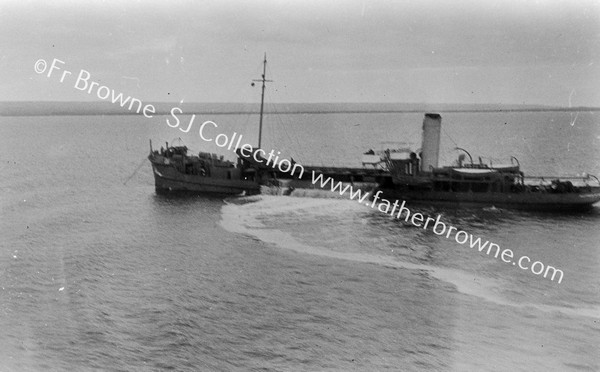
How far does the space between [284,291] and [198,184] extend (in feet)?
86.9

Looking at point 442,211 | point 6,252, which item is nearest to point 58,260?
point 6,252

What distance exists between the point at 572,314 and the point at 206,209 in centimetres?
2702

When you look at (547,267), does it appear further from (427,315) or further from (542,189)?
(542,189)

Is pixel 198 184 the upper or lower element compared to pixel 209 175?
lower

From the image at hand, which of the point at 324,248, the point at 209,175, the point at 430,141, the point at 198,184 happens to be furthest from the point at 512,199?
the point at 198,184

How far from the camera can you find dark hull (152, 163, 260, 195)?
48.0m

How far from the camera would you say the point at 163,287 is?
24.0 metres

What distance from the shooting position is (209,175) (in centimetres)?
4897

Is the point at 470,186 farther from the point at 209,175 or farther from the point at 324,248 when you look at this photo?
the point at 209,175

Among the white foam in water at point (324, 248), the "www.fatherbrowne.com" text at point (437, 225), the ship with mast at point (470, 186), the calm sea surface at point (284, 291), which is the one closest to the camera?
the calm sea surface at point (284, 291)

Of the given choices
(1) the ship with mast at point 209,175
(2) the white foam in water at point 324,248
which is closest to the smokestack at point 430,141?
(2) the white foam in water at point 324,248

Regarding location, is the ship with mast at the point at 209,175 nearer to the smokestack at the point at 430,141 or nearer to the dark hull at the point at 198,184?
the dark hull at the point at 198,184

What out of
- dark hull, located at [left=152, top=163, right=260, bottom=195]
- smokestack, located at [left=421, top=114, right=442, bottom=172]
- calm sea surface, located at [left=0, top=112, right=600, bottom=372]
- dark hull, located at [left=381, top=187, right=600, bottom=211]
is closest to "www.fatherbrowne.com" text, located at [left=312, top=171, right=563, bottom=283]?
calm sea surface, located at [left=0, top=112, right=600, bottom=372]

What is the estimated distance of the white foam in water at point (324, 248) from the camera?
23.6 m
